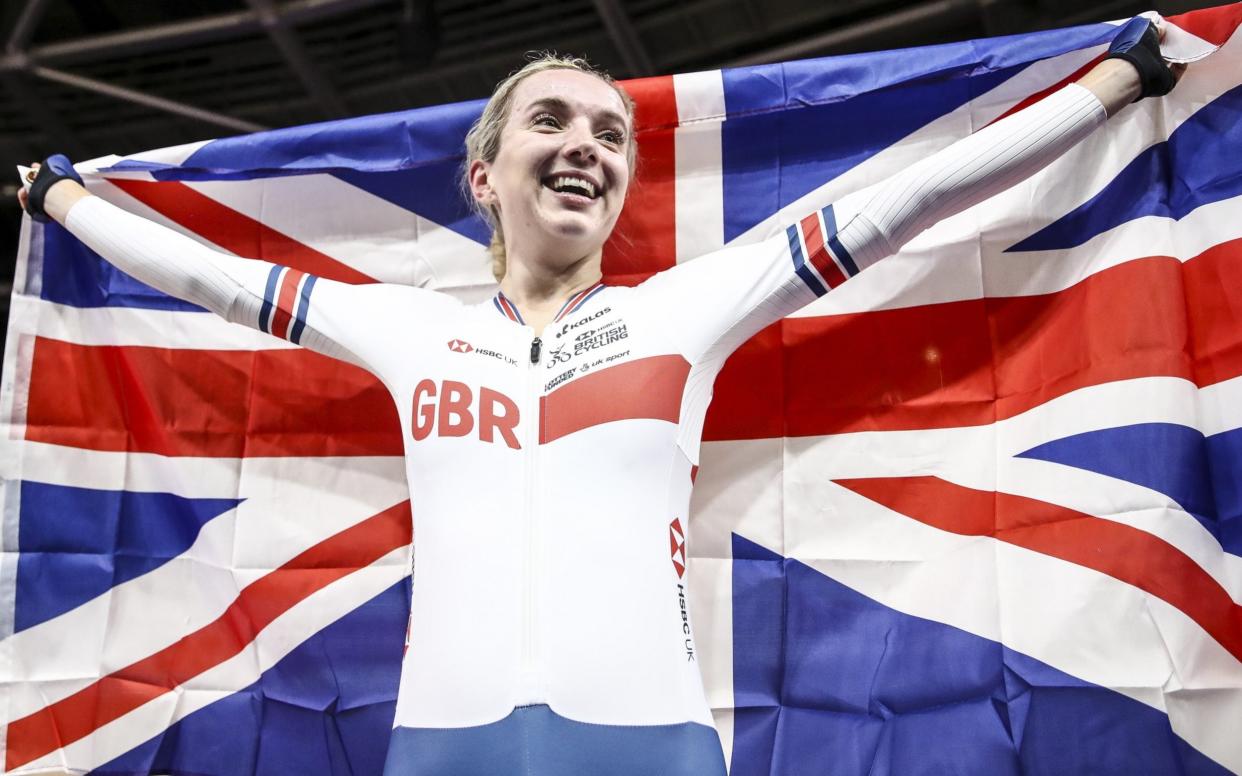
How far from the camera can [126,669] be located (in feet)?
7.50

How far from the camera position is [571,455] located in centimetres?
175

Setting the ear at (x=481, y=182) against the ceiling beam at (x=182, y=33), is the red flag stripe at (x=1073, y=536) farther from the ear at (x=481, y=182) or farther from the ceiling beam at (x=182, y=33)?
the ceiling beam at (x=182, y=33)

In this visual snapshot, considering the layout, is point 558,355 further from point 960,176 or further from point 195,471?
point 195,471

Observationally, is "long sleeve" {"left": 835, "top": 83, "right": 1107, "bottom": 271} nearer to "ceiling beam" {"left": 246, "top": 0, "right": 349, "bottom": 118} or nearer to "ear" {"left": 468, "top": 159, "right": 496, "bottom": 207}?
"ear" {"left": 468, "top": 159, "right": 496, "bottom": 207}

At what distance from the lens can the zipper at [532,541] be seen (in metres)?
1.59

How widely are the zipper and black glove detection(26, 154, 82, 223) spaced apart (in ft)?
4.39

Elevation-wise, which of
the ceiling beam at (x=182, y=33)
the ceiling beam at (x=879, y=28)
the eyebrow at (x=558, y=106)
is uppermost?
the ceiling beam at (x=182, y=33)

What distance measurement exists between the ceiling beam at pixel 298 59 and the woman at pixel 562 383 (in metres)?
2.77

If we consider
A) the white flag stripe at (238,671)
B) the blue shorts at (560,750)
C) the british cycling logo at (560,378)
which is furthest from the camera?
the white flag stripe at (238,671)

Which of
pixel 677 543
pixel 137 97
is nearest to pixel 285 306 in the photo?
pixel 677 543

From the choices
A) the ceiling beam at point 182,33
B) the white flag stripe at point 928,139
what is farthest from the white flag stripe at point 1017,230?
the ceiling beam at point 182,33

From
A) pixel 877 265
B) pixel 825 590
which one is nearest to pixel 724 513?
pixel 825 590

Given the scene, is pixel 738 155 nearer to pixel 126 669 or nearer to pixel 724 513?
pixel 724 513

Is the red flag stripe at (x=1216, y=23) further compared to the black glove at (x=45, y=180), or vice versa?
the black glove at (x=45, y=180)
